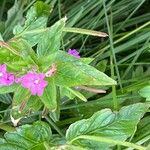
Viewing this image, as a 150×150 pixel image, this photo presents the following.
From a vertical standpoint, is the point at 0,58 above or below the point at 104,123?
above

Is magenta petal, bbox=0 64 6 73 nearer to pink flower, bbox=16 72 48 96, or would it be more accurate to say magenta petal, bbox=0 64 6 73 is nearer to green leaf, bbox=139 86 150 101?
→ pink flower, bbox=16 72 48 96

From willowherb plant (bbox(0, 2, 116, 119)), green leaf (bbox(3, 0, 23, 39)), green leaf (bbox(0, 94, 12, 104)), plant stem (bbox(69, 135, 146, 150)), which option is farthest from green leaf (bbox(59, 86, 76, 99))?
green leaf (bbox(3, 0, 23, 39))

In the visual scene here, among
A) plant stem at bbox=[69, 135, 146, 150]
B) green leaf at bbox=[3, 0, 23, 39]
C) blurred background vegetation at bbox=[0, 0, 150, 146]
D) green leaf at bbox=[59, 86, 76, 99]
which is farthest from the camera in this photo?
green leaf at bbox=[3, 0, 23, 39]

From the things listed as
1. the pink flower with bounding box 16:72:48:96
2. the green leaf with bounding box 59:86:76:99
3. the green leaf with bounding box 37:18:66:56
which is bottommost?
the green leaf with bounding box 59:86:76:99

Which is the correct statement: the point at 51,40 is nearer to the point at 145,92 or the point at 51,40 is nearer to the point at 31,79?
the point at 31,79

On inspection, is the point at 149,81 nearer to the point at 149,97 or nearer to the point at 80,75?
the point at 149,97

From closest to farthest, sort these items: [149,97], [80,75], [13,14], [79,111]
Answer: [80,75] → [149,97] → [79,111] → [13,14]

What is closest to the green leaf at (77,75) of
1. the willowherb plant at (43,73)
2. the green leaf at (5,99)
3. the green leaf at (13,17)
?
the willowherb plant at (43,73)

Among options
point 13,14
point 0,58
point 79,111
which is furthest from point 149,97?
point 13,14
